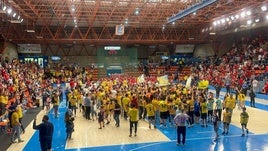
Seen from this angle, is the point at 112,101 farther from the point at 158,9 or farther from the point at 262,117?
the point at 158,9

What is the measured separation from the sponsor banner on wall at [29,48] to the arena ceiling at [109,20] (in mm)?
3046

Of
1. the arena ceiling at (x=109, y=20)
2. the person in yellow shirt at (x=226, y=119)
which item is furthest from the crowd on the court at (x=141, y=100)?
the arena ceiling at (x=109, y=20)

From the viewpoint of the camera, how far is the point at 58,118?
18.6 metres

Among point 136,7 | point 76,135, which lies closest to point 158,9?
point 136,7

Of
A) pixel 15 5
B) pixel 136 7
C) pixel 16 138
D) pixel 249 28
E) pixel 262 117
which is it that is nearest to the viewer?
pixel 16 138

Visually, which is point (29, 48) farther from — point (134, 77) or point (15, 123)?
point (15, 123)

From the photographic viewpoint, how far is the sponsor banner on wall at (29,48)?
41.4m

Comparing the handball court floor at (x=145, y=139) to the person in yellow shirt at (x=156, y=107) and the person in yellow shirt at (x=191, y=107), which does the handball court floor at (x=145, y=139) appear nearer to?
the person in yellow shirt at (x=191, y=107)

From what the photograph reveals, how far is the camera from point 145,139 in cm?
1335

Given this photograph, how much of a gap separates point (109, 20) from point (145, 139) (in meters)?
26.6

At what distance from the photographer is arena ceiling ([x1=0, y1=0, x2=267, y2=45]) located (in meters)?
28.7

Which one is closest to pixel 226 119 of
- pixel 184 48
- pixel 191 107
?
pixel 191 107

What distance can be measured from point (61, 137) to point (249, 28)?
3097 cm

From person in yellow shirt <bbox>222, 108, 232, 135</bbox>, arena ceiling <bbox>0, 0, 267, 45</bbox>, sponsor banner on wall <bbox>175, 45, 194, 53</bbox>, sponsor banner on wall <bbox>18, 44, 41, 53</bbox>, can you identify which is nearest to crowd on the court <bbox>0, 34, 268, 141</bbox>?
person in yellow shirt <bbox>222, 108, 232, 135</bbox>
